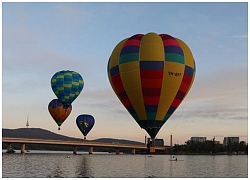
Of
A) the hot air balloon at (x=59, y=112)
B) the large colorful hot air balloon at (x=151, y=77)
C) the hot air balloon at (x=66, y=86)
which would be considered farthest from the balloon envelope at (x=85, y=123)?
the large colorful hot air balloon at (x=151, y=77)

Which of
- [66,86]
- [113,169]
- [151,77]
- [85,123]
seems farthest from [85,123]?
[151,77]

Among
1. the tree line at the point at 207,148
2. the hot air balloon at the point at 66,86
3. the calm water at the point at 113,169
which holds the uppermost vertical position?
the hot air balloon at the point at 66,86

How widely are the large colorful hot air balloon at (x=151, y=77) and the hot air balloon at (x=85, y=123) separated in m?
64.2

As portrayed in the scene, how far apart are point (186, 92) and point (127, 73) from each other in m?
6.37

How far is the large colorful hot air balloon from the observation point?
35062 millimetres

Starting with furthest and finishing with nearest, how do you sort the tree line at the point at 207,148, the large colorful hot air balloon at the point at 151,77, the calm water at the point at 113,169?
1. the tree line at the point at 207,148
2. the calm water at the point at 113,169
3. the large colorful hot air balloon at the point at 151,77

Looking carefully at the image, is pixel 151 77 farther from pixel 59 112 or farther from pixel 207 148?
pixel 207 148

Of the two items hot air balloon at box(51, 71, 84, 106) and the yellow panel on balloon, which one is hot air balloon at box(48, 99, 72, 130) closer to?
hot air balloon at box(51, 71, 84, 106)

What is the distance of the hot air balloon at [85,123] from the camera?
10012 cm

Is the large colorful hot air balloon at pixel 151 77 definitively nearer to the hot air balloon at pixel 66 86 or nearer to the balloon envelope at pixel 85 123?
the hot air balloon at pixel 66 86

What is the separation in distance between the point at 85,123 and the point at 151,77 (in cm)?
6680

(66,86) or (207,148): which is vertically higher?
(66,86)

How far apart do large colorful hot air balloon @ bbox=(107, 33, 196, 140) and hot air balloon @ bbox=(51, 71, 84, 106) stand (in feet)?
103

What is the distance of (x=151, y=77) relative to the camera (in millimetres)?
35000
